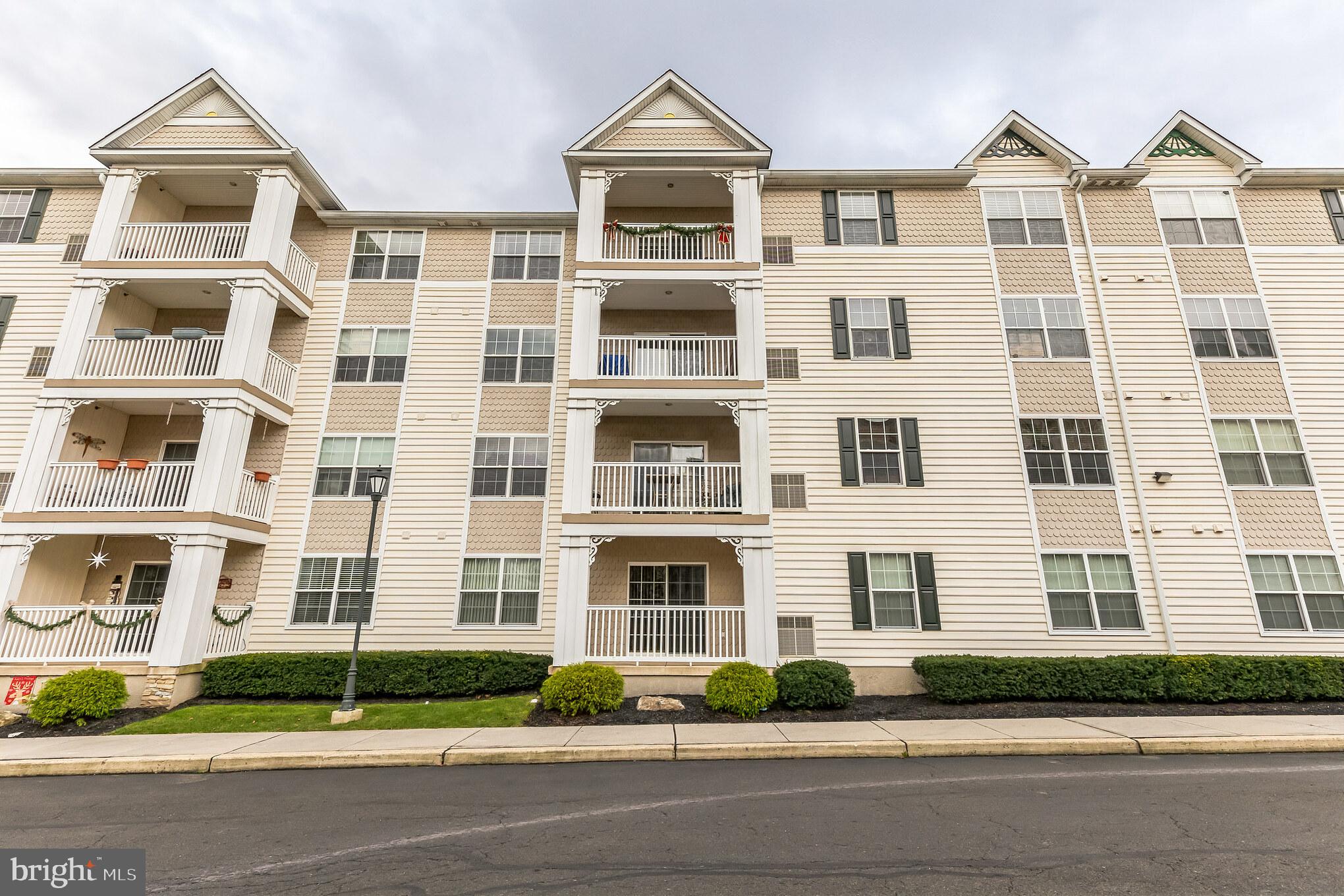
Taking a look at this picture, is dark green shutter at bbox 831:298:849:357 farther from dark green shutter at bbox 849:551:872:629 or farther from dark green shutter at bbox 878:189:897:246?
dark green shutter at bbox 849:551:872:629

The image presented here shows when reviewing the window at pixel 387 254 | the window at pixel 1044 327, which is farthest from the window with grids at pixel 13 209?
the window at pixel 1044 327

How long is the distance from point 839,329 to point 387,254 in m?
14.3

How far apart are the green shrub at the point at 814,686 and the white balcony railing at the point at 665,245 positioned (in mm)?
10746

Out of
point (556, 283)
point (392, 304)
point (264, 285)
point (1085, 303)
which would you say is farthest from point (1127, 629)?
point (264, 285)

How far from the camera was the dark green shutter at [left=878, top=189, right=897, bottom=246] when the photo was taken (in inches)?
683

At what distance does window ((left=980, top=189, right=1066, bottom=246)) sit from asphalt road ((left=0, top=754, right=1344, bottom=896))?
45.2 ft

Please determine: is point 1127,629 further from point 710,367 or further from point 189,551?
point 189,551

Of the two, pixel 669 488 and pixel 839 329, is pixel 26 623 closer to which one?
pixel 669 488

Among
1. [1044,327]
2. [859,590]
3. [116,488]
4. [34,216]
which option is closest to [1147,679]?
[859,590]

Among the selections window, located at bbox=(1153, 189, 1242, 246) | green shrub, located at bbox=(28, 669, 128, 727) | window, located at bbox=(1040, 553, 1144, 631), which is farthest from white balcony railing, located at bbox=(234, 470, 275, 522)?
window, located at bbox=(1153, 189, 1242, 246)

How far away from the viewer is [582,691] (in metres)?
11.4

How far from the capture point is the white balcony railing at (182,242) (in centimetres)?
1620

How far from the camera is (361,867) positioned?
517 cm

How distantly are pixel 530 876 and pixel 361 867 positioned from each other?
1586 millimetres
